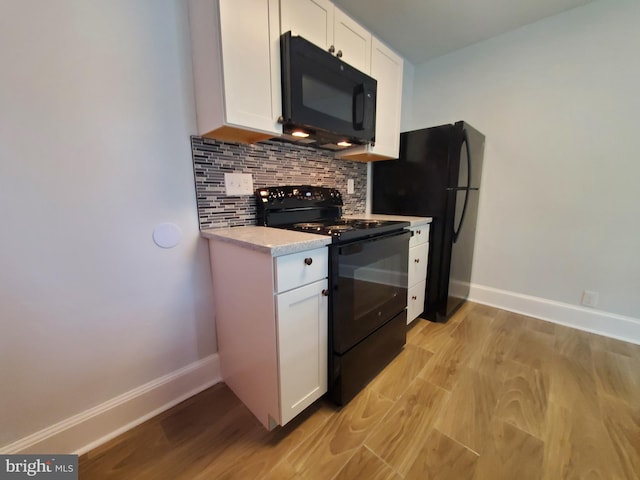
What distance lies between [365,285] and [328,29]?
4.60ft

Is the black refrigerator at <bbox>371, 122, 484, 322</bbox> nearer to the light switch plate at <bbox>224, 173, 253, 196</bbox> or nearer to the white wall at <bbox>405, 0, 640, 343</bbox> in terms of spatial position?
the white wall at <bbox>405, 0, 640, 343</bbox>

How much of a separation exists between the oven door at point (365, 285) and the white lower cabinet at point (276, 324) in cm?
6

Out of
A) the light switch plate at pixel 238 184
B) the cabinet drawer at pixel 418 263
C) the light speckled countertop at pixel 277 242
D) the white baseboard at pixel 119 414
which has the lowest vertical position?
the white baseboard at pixel 119 414

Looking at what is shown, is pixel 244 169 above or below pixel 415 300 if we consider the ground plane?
above

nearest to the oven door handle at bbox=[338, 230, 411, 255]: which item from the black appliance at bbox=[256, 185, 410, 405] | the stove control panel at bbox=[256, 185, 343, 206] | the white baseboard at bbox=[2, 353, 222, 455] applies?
the black appliance at bbox=[256, 185, 410, 405]

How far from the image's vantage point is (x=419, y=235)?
1931mm

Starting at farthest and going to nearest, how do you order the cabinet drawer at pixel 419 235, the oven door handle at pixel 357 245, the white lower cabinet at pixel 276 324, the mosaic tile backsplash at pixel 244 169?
the cabinet drawer at pixel 419 235
the mosaic tile backsplash at pixel 244 169
the oven door handle at pixel 357 245
the white lower cabinet at pixel 276 324

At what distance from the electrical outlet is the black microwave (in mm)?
2167

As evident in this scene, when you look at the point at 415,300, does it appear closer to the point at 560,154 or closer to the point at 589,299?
the point at 589,299

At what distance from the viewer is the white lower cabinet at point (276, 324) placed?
1001mm

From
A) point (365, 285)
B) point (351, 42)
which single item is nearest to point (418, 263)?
point (365, 285)

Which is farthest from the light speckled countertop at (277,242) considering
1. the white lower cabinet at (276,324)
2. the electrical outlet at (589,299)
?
the electrical outlet at (589,299)

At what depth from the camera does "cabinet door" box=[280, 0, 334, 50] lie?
46.4 inches

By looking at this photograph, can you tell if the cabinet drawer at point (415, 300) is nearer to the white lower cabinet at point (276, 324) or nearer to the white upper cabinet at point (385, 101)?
the white lower cabinet at point (276, 324)
